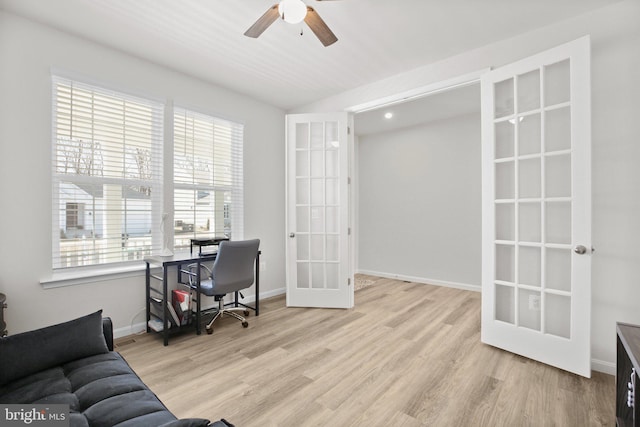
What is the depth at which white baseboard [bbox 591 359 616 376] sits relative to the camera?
2.11 metres

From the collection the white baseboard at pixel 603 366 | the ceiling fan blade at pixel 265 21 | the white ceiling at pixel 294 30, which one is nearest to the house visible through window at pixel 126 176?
the white ceiling at pixel 294 30

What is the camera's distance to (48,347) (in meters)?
1.42

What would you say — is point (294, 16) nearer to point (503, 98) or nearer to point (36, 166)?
point (503, 98)

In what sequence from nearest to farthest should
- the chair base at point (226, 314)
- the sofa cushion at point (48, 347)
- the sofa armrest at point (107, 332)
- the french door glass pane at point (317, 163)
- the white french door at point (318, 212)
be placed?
the sofa cushion at point (48, 347) → the sofa armrest at point (107, 332) → the chair base at point (226, 314) → the white french door at point (318, 212) → the french door glass pane at point (317, 163)

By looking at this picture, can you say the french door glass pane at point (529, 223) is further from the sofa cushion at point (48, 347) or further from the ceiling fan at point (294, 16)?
the sofa cushion at point (48, 347)

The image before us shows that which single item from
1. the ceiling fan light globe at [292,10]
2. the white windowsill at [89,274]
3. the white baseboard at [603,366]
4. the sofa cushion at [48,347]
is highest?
the ceiling fan light globe at [292,10]

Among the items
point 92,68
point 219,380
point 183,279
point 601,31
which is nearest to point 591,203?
point 601,31

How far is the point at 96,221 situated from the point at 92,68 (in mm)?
1376

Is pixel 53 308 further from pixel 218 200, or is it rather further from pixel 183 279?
pixel 218 200

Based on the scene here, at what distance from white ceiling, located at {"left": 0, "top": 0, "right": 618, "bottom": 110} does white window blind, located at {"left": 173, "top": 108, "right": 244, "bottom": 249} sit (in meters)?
0.59

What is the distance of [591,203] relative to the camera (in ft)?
6.81

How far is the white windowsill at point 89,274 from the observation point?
2.41m

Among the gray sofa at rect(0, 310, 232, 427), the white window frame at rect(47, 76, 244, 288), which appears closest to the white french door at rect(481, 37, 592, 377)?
the gray sofa at rect(0, 310, 232, 427)

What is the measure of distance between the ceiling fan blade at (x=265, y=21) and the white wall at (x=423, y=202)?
3.54 meters
